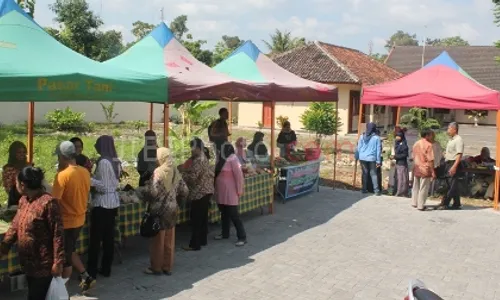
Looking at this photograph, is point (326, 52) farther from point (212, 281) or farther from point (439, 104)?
point (212, 281)

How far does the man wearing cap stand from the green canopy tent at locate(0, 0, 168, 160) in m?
0.70

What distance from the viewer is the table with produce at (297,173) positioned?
10180 mm

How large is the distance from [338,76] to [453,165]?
18.6 meters

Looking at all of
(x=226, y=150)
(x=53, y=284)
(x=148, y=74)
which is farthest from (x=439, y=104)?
(x=53, y=284)

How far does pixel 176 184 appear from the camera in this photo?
5770 millimetres

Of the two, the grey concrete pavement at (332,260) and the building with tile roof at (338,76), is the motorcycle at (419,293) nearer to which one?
the grey concrete pavement at (332,260)

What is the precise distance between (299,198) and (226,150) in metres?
4.06

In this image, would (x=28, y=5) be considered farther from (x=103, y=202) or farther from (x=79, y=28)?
(x=79, y=28)

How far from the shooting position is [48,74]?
505 cm

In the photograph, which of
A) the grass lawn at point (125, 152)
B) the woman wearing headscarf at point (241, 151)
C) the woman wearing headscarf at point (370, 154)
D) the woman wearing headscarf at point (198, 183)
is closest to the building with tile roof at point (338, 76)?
the grass lawn at point (125, 152)

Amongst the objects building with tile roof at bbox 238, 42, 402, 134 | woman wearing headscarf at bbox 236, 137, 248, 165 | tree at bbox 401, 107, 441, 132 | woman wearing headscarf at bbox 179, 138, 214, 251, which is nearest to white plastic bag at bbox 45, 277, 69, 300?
woman wearing headscarf at bbox 179, 138, 214, 251

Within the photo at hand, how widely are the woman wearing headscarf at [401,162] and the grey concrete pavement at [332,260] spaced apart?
1.44m

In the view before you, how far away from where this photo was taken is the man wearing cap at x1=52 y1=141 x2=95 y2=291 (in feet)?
15.2

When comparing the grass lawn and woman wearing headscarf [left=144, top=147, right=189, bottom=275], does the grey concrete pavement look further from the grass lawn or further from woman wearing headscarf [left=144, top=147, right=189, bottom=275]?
the grass lawn
